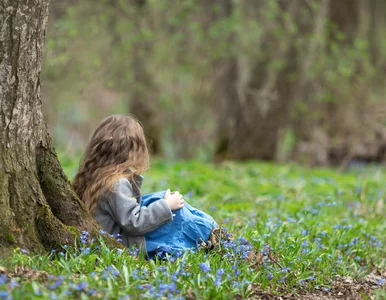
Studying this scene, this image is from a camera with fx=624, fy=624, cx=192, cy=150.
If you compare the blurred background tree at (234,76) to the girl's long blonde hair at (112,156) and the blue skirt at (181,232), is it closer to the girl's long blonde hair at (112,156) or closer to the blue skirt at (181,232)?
the girl's long blonde hair at (112,156)

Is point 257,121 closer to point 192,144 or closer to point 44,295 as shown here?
point 192,144

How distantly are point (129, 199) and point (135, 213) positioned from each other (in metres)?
0.10

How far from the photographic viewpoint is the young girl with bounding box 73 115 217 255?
Result: 4121 mm

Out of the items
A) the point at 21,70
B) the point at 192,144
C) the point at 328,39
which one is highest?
the point at 328,39

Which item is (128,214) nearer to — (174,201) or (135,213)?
(135,213)

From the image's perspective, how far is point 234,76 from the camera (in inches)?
586

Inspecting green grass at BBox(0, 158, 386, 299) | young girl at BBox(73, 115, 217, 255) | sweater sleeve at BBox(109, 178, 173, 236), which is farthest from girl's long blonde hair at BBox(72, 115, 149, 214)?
green grass at BBox(0, 158, 386, 299)

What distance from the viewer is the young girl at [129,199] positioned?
4.12 metres

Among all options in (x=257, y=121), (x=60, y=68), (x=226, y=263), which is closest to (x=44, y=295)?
(x=226, y=263)

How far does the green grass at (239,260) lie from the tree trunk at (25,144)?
6.2 inches

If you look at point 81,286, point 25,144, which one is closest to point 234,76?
point 25,144

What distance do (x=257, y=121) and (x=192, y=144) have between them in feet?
9.25

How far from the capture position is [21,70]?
3.62 m

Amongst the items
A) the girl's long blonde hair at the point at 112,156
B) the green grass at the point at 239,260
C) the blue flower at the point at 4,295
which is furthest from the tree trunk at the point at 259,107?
the blue flower at the point at 4,295
